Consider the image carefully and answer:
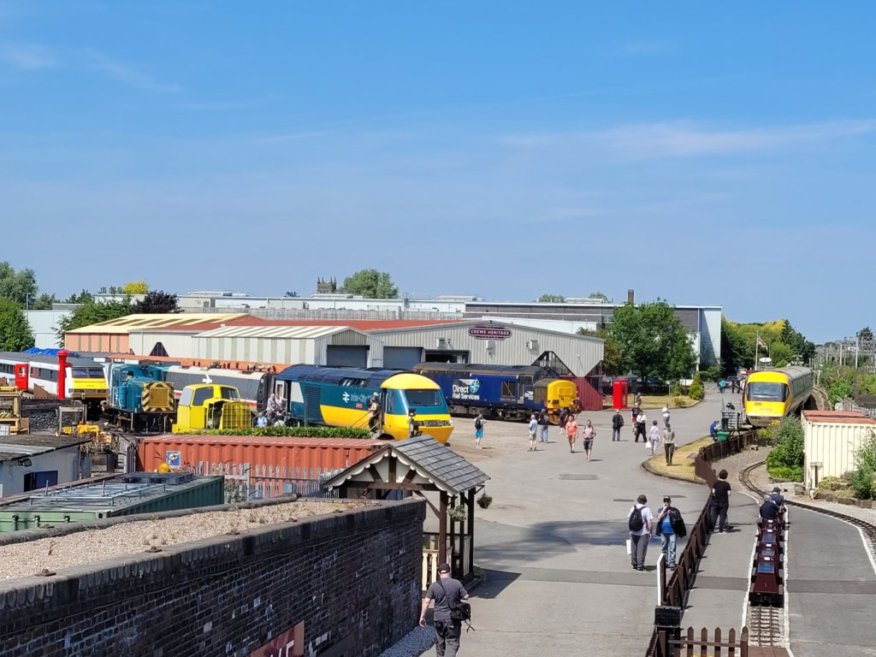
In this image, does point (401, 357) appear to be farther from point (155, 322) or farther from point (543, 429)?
point (155, 322)

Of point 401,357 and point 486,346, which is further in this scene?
point 486,346

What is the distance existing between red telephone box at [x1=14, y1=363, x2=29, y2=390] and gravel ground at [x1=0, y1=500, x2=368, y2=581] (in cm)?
5546

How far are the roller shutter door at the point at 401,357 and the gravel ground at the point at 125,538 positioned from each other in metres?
55.3

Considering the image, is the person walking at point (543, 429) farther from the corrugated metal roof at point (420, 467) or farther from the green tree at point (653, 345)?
the green tree at point (653, 345)

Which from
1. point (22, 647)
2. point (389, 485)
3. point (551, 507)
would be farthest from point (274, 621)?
point (551, 507)

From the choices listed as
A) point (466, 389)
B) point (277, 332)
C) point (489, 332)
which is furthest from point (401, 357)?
point (466, 389)

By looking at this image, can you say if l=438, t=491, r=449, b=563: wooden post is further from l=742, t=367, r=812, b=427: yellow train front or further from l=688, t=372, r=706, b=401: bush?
l=688, t=372, r=706, b=401: bush

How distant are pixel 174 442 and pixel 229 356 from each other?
146 ft

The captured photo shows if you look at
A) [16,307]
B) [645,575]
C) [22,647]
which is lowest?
[645,575]

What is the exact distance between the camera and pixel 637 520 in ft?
81.6

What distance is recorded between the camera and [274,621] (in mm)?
13500

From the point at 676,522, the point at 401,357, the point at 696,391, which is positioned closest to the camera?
the point at 676,522

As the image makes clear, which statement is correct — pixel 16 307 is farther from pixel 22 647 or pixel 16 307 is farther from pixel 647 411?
pixel 22 647

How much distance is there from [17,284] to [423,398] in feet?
527
